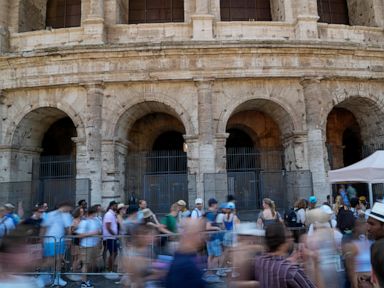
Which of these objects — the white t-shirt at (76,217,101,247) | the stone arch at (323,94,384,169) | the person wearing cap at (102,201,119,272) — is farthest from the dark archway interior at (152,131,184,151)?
the white t-shirt at (76,217,101,247)

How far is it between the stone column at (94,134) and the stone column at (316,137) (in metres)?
6.57

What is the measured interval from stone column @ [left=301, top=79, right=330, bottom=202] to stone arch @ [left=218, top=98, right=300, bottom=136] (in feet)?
1.67

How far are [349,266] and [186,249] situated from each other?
6.29 feet

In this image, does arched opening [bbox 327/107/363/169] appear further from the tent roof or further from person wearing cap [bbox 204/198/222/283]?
person wearing cap [bbox 204/198/222/283]

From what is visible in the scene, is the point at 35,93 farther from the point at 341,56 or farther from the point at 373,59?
the point at 373,59

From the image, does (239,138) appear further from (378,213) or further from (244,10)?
(378,213)

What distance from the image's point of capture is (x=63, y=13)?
46.0 ft

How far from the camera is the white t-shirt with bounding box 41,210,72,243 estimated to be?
5.93m

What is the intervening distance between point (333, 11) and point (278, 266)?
47.9 ft

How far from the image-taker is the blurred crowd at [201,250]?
227cm

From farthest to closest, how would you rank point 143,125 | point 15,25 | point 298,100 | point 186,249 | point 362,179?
point 143,125, point 15,25, point 298,100, point 362,179, point 186,249

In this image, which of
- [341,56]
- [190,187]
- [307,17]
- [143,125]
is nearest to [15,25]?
[143,125]

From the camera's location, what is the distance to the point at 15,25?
12.4 m

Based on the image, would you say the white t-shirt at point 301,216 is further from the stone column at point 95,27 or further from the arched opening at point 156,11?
the arched opening at point 156,11
